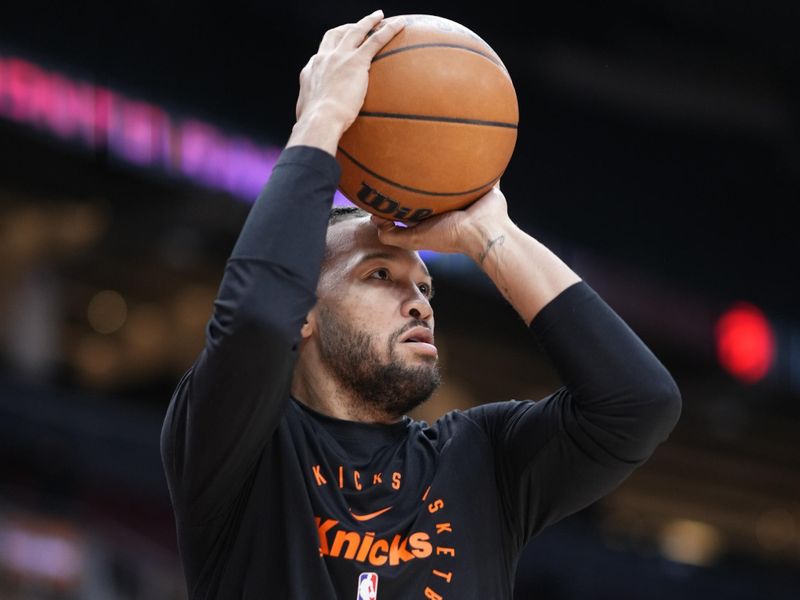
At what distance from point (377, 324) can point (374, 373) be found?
4.6 inches

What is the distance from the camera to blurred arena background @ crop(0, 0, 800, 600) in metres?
11.1

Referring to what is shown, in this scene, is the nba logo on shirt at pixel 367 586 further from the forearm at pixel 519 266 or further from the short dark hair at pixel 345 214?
the short dark hair at pixel 345 214

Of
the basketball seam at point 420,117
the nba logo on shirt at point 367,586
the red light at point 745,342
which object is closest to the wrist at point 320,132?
the basketball seam at point 420,117

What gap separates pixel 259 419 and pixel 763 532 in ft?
59.6

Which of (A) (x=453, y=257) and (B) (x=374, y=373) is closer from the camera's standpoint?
(B) (x=374, y=373)

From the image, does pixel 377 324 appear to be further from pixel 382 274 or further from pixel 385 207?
pixel 385 207

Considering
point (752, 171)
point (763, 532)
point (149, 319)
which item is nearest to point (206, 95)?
point (149, 319)

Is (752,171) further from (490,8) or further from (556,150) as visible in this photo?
(490,8)

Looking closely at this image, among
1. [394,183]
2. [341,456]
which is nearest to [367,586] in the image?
[341,456]

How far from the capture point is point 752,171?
1584 centimetres

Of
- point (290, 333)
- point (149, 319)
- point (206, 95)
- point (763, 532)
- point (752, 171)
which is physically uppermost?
point (290, 333)

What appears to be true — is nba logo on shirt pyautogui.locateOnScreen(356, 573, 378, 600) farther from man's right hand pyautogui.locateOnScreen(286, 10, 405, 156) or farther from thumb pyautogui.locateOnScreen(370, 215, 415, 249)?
man's right hand pyautogui.locateOnScreen(286, 10, 405, 156)

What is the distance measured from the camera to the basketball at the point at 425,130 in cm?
275

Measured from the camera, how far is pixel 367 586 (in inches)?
101
